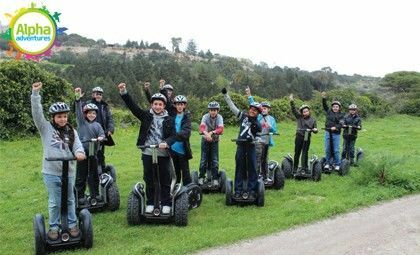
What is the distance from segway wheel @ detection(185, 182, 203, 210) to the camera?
9.34 m

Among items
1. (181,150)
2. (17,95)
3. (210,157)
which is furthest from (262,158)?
(17,95)

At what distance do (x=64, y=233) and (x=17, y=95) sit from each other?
14684 mm

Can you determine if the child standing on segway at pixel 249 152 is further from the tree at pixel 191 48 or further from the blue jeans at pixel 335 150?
the tree at pixel 191 48

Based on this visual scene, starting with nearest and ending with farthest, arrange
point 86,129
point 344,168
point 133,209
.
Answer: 1. point 133,209
2. point 86,129
3. point 344,168

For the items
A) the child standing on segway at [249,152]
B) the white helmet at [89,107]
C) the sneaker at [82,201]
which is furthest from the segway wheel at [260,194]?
the white helmet at [89,107]

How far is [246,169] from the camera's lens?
988cm

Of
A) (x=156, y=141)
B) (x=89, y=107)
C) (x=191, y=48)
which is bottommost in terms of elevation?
(x=156, y=141)

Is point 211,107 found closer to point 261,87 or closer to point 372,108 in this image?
point 372,108

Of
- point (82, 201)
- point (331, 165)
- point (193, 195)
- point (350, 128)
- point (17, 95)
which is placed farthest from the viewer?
point (17, 95)

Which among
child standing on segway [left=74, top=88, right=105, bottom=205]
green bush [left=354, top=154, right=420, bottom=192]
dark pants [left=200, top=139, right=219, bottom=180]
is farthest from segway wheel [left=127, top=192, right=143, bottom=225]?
green bush [left=354, top=154, right=420, bottom=192]

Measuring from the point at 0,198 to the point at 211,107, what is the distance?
5.27m

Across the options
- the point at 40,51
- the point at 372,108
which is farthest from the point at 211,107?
the point at 372,108

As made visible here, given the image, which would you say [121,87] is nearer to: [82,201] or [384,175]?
[82,201]

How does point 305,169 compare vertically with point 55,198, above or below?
below
